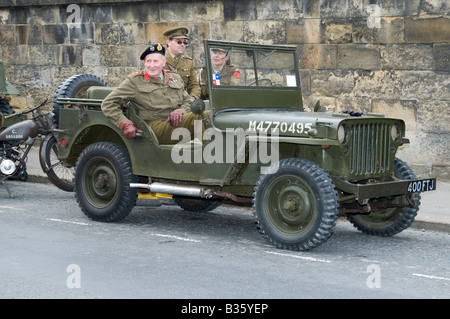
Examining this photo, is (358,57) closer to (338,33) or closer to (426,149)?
(338,33)

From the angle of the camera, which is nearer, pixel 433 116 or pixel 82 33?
pixel 433 116

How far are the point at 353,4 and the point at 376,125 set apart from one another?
4.98 metres

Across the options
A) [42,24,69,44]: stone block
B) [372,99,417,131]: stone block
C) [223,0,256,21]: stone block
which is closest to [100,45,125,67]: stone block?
[42,24,69,44]: stone block

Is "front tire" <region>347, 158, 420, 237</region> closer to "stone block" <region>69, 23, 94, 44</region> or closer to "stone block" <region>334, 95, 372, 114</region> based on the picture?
"stone block" <region>334, 95, 372, 114</region>

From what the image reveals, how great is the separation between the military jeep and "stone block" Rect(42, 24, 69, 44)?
21.7 feet

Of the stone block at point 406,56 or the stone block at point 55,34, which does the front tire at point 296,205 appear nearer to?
the stone block at point 406,56

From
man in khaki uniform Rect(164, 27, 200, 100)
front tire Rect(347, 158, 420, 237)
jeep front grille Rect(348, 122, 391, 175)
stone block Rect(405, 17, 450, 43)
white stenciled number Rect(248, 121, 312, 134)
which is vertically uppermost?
stone block Rect(405, 17, 450, 43)

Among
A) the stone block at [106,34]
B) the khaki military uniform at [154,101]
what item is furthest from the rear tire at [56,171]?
the stone block at [106,34]

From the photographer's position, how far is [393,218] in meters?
8.62

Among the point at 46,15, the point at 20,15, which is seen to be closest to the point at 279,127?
the point at 46,15

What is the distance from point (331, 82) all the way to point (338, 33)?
73 cm

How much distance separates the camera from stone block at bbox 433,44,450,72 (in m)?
12.1

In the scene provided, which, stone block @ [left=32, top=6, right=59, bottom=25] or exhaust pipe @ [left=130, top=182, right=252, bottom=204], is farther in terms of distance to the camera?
stone block @ [left=32, top=6, right=59, bottom=25]

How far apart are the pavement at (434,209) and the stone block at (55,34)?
12.5ft
